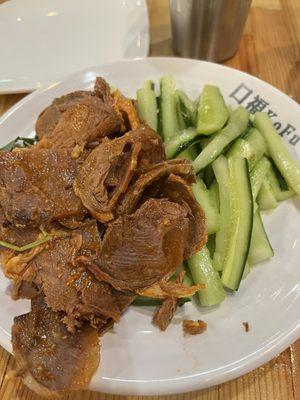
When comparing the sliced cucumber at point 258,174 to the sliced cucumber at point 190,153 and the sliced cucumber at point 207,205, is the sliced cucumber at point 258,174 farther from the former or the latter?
the sliced cucumber at point 190,153

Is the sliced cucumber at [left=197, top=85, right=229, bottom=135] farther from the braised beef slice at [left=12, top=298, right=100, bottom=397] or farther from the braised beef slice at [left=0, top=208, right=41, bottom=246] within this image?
the braised beef slice at [left=12, top=298, right=100, bottom=397]

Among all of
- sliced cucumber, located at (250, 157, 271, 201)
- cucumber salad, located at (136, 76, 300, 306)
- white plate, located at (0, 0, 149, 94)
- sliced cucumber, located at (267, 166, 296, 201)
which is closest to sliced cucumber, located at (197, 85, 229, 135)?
cucumber salad, located at (136, 76, 300, 306)

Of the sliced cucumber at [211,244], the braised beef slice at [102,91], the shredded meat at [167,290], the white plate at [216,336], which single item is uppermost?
the braised beef slice at [102,91]

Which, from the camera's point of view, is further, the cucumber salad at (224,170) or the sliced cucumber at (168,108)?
the sliced cucumber at (168,108)

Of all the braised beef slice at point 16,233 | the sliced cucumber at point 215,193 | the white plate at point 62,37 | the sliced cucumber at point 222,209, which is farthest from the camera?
the white plate at point 62,37

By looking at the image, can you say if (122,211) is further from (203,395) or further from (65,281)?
(203,395)

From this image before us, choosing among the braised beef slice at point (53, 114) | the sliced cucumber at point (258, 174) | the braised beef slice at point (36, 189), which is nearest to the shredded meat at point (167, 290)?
the braised beef slice at point (36, 189)

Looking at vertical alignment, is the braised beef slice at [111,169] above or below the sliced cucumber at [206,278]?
above
